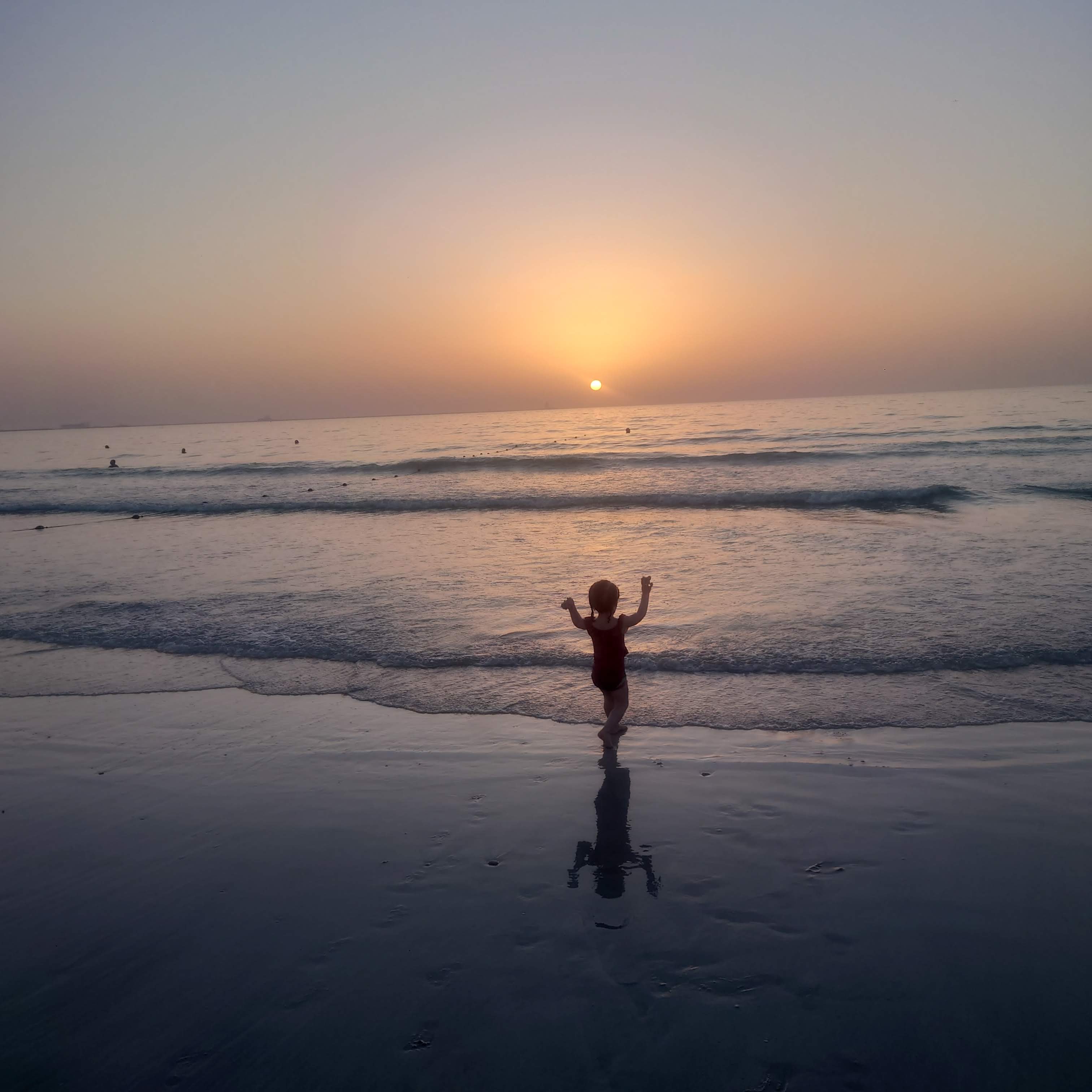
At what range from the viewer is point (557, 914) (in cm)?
387

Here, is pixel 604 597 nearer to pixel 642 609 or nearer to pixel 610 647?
pixel 642 609

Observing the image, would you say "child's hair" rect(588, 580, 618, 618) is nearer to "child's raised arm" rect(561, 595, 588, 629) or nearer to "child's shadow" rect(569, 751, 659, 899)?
"child's raised arm" rect(561, 595, 588, 629)

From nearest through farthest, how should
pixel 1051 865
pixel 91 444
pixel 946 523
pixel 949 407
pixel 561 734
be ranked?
pixel 1051 865 → pixel 561 734 → pixel 946 523 → pixel 949 407 → pixel 91 444

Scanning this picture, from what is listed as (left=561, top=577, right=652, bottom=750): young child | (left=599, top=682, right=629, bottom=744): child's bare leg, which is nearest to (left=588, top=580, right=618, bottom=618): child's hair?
(left=561, top=577, right=652, bottom=750): young child

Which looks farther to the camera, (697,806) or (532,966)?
(697,806)

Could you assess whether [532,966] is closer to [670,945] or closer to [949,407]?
[670,945]

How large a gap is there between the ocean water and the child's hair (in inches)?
46.4

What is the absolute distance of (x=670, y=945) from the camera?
11.8 feet

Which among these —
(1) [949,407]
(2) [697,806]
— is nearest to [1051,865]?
(2) [697,806]

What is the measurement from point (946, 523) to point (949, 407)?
195ft

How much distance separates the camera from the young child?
19.9ft

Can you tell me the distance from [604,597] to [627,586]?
5.62m

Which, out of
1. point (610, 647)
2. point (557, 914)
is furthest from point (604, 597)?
point (557, 914)

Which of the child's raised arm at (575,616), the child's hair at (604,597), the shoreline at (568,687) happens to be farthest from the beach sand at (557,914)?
the child's hair at (604,597)
